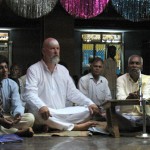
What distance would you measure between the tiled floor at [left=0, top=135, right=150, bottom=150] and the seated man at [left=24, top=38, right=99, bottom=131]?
568 mm

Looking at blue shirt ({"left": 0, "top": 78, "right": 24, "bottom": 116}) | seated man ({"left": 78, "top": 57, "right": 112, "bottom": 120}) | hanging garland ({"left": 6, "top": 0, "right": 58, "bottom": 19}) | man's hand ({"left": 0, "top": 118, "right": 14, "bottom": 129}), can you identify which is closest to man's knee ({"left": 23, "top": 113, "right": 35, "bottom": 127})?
blue shirt ({"left": 0, "top": 78, "right": 24, "bottom": 116})

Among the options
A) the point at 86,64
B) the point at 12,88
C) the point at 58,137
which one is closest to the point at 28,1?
the point at 12,88

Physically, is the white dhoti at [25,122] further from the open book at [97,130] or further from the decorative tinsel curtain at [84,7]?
the decorative tinsel curtain at [84,7]

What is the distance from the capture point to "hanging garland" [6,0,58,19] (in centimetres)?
655

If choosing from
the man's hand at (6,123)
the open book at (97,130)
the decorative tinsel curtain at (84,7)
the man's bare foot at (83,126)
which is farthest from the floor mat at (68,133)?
the decorative tinsel curtain at (84,7)

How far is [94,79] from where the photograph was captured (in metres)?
7.95

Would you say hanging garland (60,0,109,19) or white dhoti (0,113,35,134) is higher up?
hanging garland (60,0,109,19)

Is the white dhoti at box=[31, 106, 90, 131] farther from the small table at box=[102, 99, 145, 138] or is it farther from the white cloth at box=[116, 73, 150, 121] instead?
the white cloth at box=[116, 73, 150, 121]

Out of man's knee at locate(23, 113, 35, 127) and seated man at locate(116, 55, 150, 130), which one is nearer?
man's knee at locate(23, 113, 35, 127)

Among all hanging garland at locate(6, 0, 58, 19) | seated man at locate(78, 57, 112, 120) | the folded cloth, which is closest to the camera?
the folded cloth

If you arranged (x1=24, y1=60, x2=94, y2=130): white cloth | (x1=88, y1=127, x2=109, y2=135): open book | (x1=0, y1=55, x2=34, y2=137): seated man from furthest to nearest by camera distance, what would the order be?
(x1=24, y1=60, x2=94, y2=130): white cloth < (x1=88, y1=127, x2=109, y2=135): open book < (x1=0, y1=55, x2=34, y2=137): seated man

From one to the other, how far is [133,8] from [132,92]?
129 centimetres

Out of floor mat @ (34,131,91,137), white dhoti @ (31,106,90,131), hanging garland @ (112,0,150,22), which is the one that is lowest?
floor mat @ (34,131,91,137)

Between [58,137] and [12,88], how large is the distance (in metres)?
0.93
